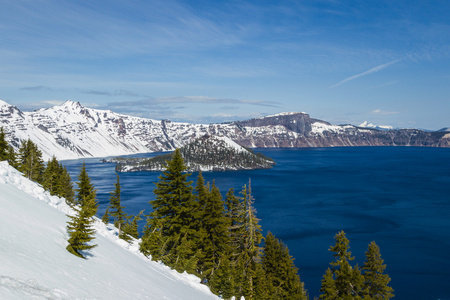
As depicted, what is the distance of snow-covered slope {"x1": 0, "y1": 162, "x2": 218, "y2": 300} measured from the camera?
842 cm

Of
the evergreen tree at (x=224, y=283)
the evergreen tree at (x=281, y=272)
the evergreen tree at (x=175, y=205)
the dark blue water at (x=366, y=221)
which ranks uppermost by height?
the evergreen tree at (x=175, y=205)

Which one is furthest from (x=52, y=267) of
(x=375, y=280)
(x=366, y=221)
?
(x=366, y=221)

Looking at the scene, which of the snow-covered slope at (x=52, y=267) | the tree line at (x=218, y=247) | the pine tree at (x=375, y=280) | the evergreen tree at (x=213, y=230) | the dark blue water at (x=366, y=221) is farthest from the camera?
the dark blue water at (x=366, y=221)

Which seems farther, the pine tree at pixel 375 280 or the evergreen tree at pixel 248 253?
the pine tree at pixel 375 280

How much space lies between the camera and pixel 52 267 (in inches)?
410

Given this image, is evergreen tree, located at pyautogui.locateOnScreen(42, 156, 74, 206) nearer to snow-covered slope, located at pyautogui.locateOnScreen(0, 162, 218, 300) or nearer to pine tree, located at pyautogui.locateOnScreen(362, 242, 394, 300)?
snow-covered slope, located at pyautogui.locateOnScreen(0, 162, 218, 300)

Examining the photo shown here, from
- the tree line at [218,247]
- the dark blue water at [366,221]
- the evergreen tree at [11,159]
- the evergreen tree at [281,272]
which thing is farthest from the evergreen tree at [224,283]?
the evergreen tree at [11,159]

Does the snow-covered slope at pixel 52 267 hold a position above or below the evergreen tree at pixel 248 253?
above

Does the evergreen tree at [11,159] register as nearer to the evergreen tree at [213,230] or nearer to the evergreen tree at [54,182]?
the evergreen tree at [54,182]

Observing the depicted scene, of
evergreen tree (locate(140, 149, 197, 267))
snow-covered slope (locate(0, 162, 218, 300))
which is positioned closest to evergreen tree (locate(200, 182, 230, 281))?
evergreen tree (locate(140, 149, 197, 267))

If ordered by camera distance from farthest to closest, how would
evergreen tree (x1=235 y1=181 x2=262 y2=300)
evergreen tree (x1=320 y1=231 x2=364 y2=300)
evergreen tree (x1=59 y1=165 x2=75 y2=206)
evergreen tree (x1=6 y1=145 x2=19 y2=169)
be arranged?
evergreen tree (x1=6 y1=145 x2=19 y2=169) < evergreen tree (x1=59 y1=165 x2=75 y2=206) < evergreen tree (x1=320 y1=231 x2=364 y2=300) < evergreen tree (x1=235 y1=181 x2=262 y2=300)

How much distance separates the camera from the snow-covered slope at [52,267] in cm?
842

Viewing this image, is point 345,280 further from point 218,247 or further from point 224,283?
point 224,283

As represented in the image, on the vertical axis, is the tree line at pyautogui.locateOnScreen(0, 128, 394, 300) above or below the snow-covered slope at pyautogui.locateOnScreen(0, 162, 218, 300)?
below
